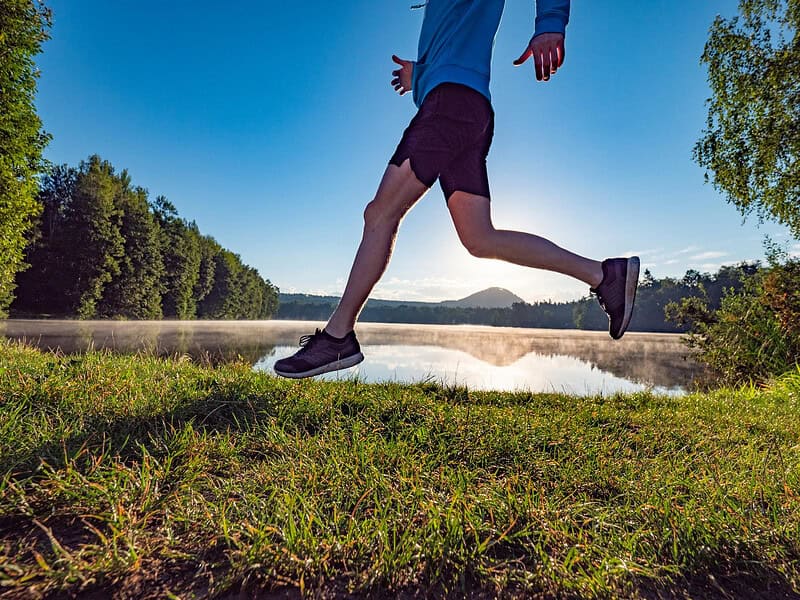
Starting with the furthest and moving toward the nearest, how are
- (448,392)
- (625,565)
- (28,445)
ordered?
1. (448,392)
2. (28,445)
3. (625,565)

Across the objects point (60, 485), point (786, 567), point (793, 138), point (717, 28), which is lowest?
point (786, 567)

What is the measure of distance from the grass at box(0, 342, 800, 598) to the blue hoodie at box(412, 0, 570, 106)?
1.87 m

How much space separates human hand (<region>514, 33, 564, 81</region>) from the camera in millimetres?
2223

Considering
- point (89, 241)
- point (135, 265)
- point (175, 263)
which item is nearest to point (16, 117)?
point (89, 241)

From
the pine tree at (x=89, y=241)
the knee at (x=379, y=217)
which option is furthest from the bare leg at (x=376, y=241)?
the pine tree at (x=89, y=241)

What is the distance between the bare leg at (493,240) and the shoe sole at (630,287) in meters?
0.43

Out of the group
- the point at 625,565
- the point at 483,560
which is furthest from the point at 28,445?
the point at 625,565

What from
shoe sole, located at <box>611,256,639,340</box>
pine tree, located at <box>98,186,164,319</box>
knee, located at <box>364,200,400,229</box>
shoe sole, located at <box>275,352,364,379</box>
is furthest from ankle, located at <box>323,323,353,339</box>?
pine tree, located at <box>98,186,164,319</box>

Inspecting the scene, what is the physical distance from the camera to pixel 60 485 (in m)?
1.37

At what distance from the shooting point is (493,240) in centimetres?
238

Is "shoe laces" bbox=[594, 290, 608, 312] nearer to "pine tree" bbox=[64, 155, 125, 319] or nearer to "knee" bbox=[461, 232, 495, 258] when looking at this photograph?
"knee" bbox=[461, 232, 495, 258]

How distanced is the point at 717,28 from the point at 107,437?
17589mm

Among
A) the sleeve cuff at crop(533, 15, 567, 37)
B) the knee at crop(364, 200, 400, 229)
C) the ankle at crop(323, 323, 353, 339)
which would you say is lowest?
the ankle at crop(323, 323, 353, 339)

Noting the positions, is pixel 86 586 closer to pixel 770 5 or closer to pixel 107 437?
pixel 107 437
